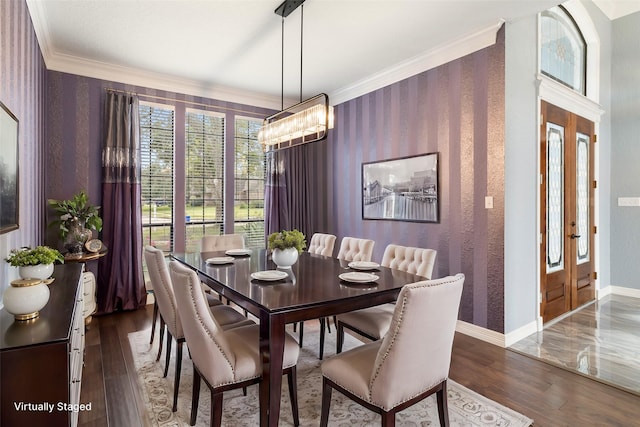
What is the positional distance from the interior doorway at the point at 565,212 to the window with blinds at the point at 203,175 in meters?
3.90

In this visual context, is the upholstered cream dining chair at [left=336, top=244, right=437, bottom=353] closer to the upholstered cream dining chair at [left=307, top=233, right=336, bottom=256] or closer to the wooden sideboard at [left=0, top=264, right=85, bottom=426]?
the upholstered cream dining chair at [left=307, top=233, right=336, bottom=256]

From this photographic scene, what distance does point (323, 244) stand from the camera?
12.2ft

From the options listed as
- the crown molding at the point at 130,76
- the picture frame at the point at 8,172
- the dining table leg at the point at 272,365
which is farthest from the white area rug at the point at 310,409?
the crown molding at the point at 130,76

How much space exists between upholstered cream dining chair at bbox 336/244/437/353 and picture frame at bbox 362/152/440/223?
41.4 inches

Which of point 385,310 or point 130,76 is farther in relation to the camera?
point 130,76

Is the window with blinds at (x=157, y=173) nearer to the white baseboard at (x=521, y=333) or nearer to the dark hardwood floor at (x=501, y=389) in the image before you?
the dark hardwood floor at (x=501, y=389)

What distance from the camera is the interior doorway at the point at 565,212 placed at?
11.8 feet

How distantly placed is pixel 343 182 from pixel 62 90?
3.51 meters

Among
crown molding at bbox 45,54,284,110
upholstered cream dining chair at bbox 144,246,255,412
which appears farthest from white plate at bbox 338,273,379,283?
crown molding at bbox 45,54,284,110

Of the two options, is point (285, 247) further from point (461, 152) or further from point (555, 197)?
point (555, 197)

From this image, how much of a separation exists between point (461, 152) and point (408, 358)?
249 centimetres

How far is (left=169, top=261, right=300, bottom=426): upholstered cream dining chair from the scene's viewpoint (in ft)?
5.65

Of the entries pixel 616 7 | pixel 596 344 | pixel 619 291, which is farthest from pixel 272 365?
pixel 616 7

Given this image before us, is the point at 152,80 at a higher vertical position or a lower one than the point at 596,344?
higher
